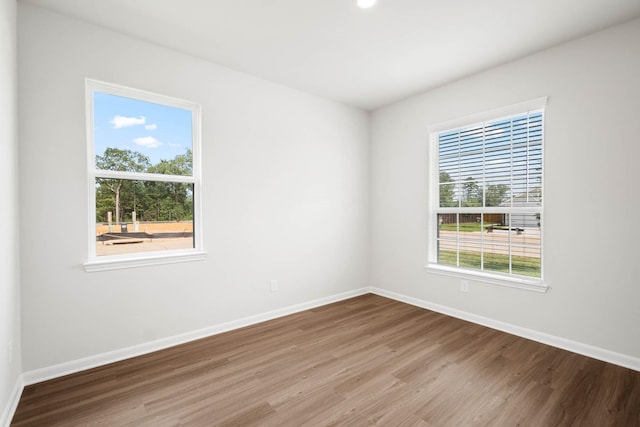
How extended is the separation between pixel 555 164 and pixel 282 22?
8.92ft

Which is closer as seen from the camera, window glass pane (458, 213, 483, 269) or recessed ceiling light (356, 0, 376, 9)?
recessed ceiling light (356, 0, 376, 9)

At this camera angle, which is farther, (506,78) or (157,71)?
(506,78)

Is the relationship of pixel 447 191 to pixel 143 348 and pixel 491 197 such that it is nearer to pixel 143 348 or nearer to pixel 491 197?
pixel 491 197

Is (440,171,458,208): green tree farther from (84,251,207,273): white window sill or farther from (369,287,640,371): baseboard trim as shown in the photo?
(84,251,207,273): white window sill

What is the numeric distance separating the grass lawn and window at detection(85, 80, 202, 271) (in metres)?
2.87

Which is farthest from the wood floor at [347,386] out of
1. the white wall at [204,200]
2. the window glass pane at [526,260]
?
the window glass pane at [526,260]

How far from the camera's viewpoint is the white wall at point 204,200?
227cm

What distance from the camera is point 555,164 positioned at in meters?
2.82

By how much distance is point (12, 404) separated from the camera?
1923 millimetres

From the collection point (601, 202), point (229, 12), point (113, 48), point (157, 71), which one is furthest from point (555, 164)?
point (113, 48)

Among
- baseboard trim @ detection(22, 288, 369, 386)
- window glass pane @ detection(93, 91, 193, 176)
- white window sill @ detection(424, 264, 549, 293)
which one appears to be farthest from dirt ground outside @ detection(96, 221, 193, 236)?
white window sill @ detection(424, 264, 549, 293)

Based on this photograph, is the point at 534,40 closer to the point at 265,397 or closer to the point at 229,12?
the point at 229,12

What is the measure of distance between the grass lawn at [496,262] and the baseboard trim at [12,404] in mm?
3971

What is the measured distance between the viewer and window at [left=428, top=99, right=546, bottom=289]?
3031mm
